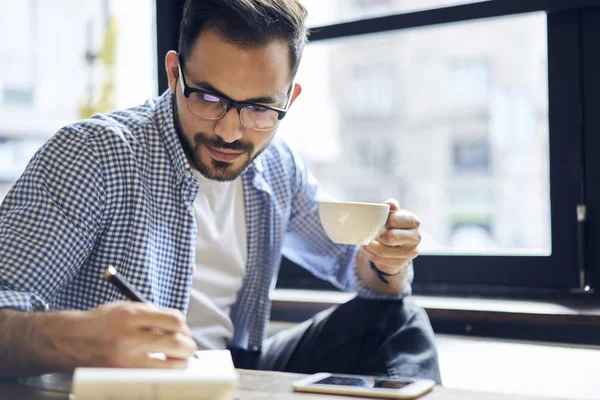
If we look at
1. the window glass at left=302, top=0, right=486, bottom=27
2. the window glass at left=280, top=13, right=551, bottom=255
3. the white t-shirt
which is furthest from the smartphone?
the window glass at left=280, top=13, right=551, bottom=255

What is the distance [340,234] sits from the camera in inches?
42.8

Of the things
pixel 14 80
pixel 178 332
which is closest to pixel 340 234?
pixel 178 332

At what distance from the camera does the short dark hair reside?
1268 mm

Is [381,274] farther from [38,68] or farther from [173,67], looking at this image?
[38,68]

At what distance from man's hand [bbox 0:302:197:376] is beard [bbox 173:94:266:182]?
55cm

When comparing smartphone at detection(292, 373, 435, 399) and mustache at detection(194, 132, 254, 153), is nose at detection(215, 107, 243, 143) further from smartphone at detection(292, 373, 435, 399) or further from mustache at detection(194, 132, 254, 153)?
smartphone at detection(292, 373, 435, 399)

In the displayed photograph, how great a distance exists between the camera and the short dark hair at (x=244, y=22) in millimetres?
1268

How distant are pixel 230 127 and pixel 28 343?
0.58 m

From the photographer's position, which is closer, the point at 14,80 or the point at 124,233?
the point at 124,233

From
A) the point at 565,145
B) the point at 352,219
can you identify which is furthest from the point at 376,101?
the point at 352,219

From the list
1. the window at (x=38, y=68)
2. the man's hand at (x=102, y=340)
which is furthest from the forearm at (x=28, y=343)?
the window at (x=38, y=68)

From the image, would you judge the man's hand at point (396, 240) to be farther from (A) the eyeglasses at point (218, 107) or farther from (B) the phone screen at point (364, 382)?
(B) the phone screen at point (364, 382)

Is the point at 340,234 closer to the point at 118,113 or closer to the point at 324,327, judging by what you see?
the point at 324,327

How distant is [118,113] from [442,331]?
0.95 metres
